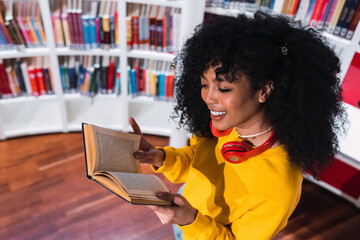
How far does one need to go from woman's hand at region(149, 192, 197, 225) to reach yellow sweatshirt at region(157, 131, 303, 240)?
0.03 meters

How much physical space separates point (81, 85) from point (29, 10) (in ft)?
2.24

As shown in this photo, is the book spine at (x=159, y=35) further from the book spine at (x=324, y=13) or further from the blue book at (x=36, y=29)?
the book spine at (x=324, y=13)

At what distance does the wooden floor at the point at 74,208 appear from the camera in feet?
6.71

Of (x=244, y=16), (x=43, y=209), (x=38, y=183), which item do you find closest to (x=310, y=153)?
(x=244, y=16)

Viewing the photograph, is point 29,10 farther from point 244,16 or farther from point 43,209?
point 244,16

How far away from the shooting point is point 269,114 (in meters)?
0.99

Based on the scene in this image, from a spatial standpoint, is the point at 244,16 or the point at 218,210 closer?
the point at 244,16

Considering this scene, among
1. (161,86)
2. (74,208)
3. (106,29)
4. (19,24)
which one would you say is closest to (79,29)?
(106,29)

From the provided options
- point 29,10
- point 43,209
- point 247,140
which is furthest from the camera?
point 29,10

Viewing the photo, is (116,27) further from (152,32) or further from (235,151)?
(235,151)

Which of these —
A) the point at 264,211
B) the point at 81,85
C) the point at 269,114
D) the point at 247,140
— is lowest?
the point at 81,85

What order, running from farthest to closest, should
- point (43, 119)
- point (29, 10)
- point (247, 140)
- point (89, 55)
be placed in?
point (43, 119) < point (89, 55) < point (29, 10) < point (247, 140)

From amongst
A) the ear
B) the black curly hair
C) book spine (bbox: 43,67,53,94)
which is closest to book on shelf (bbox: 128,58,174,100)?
book spine (bbox: 43,67,53,94)

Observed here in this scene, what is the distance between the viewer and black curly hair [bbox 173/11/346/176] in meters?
0.88
